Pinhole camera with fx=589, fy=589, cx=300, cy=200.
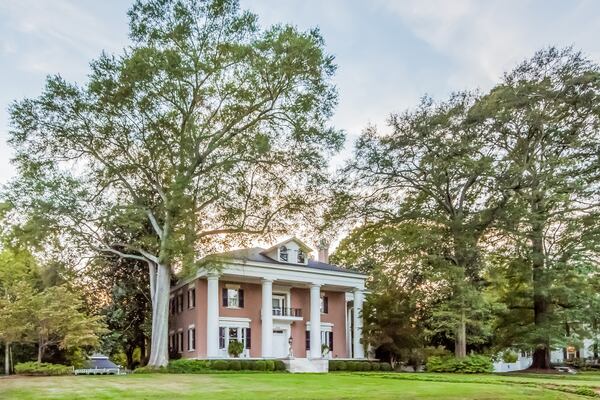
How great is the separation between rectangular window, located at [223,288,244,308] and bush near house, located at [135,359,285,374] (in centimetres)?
625

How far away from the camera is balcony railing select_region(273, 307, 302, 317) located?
39.0 metres

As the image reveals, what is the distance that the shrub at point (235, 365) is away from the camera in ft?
102

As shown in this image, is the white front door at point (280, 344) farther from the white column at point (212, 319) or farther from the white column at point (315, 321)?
the white column at point (212, 319)

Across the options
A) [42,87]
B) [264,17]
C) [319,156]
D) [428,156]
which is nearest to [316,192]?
[319,156]

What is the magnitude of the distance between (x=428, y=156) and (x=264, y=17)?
11.5 m

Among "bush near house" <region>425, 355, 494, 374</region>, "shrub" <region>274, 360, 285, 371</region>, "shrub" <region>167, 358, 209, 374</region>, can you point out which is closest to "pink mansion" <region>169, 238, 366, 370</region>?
"shrub" <region>274, 360, 285, 371</region>

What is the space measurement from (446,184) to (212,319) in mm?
15704

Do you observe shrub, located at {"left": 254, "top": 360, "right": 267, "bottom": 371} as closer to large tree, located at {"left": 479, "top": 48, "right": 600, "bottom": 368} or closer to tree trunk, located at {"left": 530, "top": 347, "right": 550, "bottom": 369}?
large tree, located at {"left": 479, "top": 48, "right": 600, "bottom": 368}

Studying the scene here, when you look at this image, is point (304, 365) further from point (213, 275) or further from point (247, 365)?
point (213, 275)

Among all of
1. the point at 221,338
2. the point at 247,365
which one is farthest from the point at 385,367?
the point at 221,338

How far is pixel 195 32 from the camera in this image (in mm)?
27641

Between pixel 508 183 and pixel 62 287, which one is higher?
pixel 508 183

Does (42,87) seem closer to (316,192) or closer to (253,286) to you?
(316,192)

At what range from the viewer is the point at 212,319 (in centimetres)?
3497
